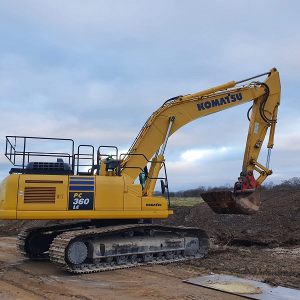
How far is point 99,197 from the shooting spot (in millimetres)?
9570

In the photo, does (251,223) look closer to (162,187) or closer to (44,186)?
(162,187)

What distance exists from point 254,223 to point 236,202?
736 cm

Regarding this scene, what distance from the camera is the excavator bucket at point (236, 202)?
10.7 m

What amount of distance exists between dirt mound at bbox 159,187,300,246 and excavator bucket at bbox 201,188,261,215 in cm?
292

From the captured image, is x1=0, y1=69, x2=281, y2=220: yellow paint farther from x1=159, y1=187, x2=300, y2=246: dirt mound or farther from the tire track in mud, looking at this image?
x1=159, y1=187, x2=300, y2=246: dirt mound

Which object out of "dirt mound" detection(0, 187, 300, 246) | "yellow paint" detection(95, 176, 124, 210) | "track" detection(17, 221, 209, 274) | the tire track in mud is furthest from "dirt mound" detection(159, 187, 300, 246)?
the tire track in mud

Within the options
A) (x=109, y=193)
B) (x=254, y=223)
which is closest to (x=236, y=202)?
(x=109, y=193)

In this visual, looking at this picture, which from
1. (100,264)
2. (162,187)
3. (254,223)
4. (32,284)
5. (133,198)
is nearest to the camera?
(32,284)

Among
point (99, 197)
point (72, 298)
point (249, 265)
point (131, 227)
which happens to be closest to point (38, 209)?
point (99, 197)

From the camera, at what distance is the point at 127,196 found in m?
9.87

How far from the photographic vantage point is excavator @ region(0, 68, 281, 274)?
9133mm

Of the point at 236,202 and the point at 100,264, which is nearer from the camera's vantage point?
the point at 100,264

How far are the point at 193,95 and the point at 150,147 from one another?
→ 80.6 inches

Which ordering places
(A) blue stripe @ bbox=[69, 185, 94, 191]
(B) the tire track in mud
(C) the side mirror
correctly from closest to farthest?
1. (B) the tire track in mud
2. (A) blue stripe @ bbox=[69, 185, 94, 191]
3. (C) the side mirror
